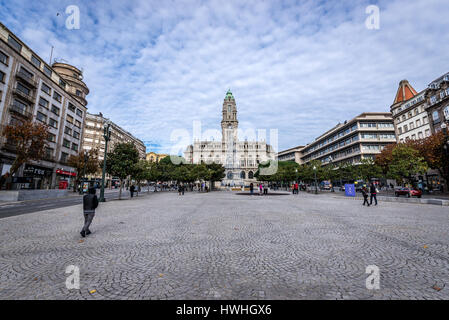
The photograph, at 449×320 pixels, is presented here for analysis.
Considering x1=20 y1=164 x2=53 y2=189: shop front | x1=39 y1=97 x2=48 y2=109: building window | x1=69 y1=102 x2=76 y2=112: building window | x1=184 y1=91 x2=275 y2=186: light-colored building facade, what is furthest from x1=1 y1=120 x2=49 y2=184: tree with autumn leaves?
x1=184 y1=91 x2=275 y2=186: light-colored building facade

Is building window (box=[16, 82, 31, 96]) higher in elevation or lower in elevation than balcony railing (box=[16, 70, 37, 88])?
lower

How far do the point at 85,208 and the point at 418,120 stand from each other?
2214 inches

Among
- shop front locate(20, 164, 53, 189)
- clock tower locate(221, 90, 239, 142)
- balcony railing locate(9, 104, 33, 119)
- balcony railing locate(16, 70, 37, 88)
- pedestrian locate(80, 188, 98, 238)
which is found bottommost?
pedestrian locate(80, 188, 98, 238)

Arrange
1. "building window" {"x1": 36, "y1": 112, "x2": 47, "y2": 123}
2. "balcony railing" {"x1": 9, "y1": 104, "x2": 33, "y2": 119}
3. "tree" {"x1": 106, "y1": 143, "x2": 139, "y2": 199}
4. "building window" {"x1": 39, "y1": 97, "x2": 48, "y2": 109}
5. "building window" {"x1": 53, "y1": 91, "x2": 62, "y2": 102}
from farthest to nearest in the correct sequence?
"building window" {"x1": 53, "y1": 91, "x2": 62, "y2": 102}, "building window" {"x1": 39, "y1": 97, "x2": 48, "y2": 109}, "building window" {"x1": 36, "y1": 112, "x2": 47, "y2": 123}, "balcony railing" {"x1": 9, "y1": 104, "x2": 33, "y2": 119}, "tree" {"x1": 106, "y1": 143, "x2": 139, "y2": 199}

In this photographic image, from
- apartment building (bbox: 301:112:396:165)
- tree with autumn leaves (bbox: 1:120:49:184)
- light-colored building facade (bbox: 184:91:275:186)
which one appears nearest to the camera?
tree with autumn leaves (bbox: 1:120:49:184)

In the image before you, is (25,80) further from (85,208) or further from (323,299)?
(323,299)

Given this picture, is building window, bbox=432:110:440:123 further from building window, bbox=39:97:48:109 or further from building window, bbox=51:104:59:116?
building window, bbox=51:104:59:116

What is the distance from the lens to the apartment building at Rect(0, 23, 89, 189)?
26844 millimetres

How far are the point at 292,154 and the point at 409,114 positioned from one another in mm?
65033

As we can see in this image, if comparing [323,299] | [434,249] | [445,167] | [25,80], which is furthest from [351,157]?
[25,80]

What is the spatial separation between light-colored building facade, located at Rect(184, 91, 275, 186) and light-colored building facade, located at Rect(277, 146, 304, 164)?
32.3 ft

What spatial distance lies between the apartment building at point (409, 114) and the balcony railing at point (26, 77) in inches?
2383

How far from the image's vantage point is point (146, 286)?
3254mm

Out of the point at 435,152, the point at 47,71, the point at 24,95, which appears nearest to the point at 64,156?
the point at 24,95
